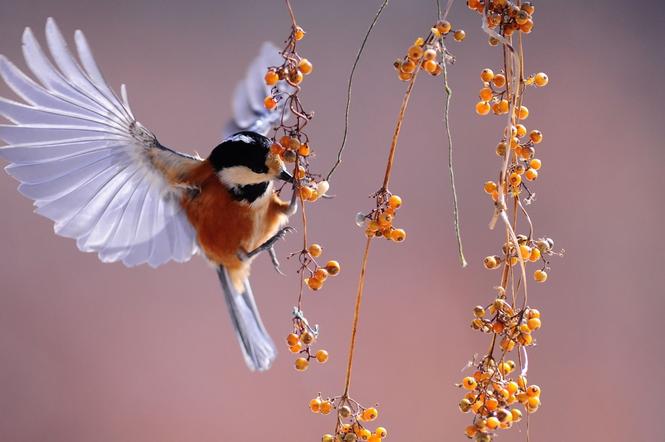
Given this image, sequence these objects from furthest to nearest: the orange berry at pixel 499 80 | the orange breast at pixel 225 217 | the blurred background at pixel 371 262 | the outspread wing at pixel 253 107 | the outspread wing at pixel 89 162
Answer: the blurred background at pixel 371 262 → the outspread wing at pixel 253 107 → the orange breast at pixel 225 217 → the outspread wing at pixel 89 162 → the orange berry at pixel 499 80

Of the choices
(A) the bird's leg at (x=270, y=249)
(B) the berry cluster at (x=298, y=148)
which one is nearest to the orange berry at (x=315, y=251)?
(B) the berry cluster at (x=298, y=148)

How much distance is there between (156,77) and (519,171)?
1.73 metres

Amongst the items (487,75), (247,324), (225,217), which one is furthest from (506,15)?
(247,324)

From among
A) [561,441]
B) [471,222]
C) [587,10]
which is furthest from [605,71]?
[561,441]

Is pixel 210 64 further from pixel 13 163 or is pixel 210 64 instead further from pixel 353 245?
pixel 13 163

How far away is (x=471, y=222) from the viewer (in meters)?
2.30

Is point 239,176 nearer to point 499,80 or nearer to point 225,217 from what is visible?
point 225,217

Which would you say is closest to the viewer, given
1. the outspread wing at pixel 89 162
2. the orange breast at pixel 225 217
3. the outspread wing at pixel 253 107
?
the outspread wing at pixel 89 162

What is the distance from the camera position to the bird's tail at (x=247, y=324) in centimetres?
134

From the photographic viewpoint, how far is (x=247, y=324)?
142cm

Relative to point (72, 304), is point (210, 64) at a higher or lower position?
higher

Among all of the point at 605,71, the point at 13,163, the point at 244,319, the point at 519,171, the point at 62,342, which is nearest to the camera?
the point at 519,171

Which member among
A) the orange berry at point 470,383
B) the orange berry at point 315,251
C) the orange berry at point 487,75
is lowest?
the orange berry at point 470,383

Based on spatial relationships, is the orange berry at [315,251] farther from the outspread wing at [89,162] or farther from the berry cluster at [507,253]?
the outspread wing at [89,162]
